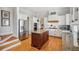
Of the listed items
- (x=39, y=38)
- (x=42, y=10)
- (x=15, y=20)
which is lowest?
(x=39, y=38)

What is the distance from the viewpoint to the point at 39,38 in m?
2.24

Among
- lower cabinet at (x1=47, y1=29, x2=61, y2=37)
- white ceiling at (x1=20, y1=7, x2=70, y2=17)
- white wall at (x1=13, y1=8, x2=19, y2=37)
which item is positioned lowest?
lower cabinet at (x1=47, y1=29, x2=61, y2=37)

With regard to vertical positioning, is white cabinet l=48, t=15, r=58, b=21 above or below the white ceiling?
below

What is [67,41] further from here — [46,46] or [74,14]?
[74,14]

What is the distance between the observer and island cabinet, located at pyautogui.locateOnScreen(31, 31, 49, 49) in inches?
87.7

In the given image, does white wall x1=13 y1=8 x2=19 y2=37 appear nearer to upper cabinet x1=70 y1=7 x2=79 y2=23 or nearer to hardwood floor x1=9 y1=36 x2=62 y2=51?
hardwood floor x1=9 y1=36 x2=62 y2=51

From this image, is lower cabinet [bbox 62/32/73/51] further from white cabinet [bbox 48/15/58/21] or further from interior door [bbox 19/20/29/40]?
interior door [bbox 19/20/29/40]

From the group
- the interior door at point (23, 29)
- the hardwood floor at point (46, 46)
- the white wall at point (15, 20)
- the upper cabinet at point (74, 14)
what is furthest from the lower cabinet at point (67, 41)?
the white wall at point (15, 20)

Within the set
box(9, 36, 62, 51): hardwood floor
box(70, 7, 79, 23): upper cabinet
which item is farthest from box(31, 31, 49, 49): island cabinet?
box(70, 7, 79, 23): upper cabinet

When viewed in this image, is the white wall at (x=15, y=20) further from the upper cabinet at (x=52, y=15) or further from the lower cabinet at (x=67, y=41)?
the lower cabinet at (x=67, y=41)

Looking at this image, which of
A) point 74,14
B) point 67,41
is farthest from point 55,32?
point 74,14
